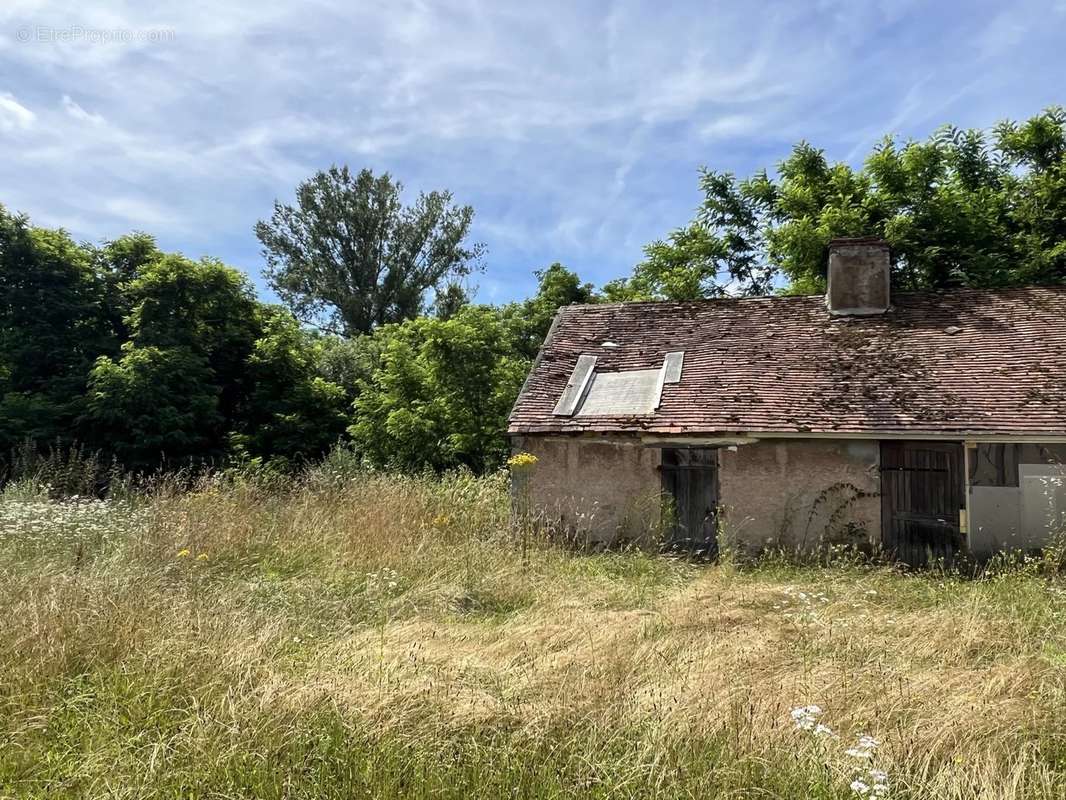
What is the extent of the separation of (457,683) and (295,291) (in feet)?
97.2

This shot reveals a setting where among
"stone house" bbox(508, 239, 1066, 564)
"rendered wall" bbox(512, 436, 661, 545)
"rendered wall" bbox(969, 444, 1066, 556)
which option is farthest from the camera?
"rendered wall" bbox(512, 436, 661, 545)

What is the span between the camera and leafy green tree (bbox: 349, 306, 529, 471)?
1563 cm

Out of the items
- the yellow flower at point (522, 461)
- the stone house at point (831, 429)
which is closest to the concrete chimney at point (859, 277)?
the stone house at point (831, 429)

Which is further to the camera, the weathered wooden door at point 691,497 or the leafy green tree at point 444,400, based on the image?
the leafy green tree at point 444,400

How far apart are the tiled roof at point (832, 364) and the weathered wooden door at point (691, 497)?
2.11 ft

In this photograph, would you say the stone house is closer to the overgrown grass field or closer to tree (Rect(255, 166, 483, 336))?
the overgrown grass field

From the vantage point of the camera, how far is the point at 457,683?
4066mm

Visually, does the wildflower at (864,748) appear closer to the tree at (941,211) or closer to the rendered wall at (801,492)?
the rendered wall at (801,492)

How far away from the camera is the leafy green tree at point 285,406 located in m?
16.6

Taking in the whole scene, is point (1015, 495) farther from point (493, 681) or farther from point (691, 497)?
point (493, 681)

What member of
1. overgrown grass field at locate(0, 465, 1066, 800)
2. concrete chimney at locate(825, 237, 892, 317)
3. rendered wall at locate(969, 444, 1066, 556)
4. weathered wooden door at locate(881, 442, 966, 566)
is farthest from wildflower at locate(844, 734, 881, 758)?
concrete chimney at locate(825, 237, 892, 317)

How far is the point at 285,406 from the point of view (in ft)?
56.4

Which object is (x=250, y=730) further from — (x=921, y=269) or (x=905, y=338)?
(x=921, y=269)

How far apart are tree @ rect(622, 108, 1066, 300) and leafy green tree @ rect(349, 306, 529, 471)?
21.0ft
